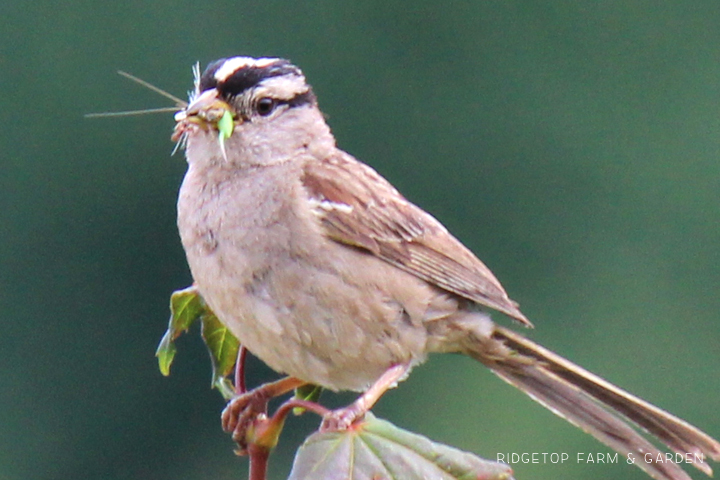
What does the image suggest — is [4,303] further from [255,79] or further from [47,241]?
[255,79]

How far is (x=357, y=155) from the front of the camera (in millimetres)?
16094

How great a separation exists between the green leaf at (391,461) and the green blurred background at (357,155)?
11.6 metres

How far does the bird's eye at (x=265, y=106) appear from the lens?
3816 mm

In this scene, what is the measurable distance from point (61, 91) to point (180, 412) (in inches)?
152

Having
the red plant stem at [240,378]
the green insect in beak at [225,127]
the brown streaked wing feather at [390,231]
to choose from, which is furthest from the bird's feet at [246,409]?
the green insect in beak at [225,127]

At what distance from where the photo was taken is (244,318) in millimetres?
3467

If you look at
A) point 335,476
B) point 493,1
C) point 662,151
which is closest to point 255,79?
point 335,476

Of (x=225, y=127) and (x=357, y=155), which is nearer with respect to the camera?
(x=225, y=127)

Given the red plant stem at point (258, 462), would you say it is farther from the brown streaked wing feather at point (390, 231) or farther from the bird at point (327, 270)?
the brown streaked wing feather at point (390, 231)

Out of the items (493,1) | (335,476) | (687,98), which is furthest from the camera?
(493,1)

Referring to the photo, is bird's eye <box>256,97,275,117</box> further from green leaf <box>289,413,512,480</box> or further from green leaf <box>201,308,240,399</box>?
green leaf <box>289,413,512,480</box>

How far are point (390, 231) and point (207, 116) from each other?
0.64 m

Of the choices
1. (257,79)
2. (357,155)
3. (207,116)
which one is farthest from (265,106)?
(357,155)

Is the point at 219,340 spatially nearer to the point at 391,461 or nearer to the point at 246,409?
the point at 246,409
